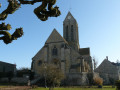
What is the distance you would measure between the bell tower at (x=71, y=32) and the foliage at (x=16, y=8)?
1560 inches

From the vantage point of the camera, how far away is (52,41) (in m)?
39.7

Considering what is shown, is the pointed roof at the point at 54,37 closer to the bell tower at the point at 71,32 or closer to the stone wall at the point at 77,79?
the bell tower at the point at 71,32

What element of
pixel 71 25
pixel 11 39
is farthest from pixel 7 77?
pixel 11 39

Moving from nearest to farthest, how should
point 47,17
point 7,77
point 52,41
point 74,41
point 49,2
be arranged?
point 49,2 → point 47,17 → point 7,77 → point 52,41 → point 74,41

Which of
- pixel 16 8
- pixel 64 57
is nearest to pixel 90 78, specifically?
pixel 64 57

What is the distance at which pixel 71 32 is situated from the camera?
4738cm

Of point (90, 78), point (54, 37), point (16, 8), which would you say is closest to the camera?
point (16, 8)

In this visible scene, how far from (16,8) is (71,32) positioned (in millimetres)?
41247

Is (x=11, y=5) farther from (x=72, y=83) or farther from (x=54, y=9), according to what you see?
(x=72, y=83)

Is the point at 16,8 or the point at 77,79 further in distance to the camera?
the point at 77,79

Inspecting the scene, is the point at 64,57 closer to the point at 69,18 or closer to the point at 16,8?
the point at 69,18

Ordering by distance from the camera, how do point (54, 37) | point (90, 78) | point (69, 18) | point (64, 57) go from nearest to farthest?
1. point (90, 78)
2. point (64, 57)
3. point (54, 37)
4. point (69, 18)

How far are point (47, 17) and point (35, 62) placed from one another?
34.3 metres

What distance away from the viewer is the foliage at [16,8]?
242 inches
